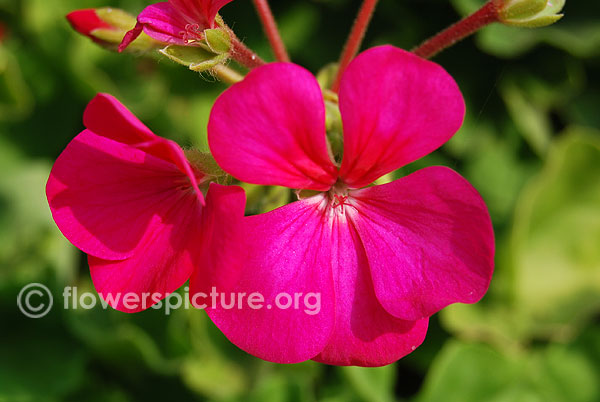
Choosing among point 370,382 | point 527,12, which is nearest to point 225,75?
point 527,12

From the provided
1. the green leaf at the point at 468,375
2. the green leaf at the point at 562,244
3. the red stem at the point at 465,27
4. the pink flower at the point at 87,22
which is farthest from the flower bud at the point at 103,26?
the green leaf at the point at 562,244

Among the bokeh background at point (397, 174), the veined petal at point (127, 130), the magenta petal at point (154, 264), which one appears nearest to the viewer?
the veined petal at point (127, 130)

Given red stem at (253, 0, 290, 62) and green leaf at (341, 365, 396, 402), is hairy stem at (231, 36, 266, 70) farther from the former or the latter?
green leaf at (341, 365, 396, 402)

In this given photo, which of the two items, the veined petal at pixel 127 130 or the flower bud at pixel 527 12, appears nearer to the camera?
the veined petal at pixel 127 130

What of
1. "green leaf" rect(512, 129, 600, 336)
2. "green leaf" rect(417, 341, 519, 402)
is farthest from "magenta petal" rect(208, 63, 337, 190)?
"green leaf" rect(512, 129, 600, 336)

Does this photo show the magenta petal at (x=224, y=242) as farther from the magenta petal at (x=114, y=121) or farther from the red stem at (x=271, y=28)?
the red stem at (x=271, y=28)

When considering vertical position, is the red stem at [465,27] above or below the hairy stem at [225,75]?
above

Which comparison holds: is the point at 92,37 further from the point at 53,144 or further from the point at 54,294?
the point at 53,144
